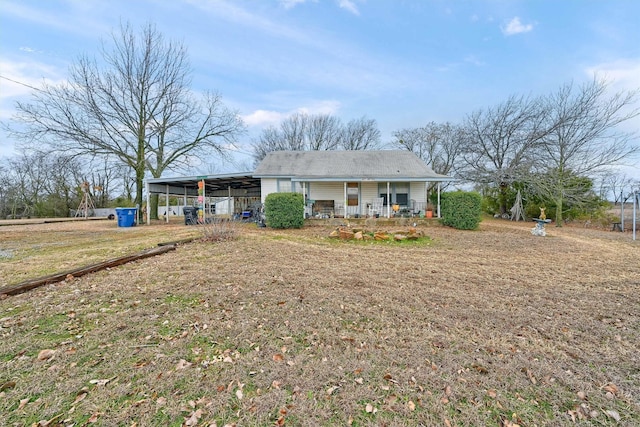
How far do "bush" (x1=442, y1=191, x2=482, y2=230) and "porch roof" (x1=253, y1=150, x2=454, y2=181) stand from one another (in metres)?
3.00

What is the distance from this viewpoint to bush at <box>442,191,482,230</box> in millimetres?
11461

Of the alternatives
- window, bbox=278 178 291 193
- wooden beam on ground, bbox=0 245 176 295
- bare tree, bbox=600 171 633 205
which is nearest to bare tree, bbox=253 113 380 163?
window, bbox=278 178 291 193

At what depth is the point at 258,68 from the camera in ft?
54.1

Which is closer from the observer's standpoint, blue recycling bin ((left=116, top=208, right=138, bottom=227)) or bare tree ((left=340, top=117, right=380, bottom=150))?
blue recycling bin ((left=116, top=208, right=138, bottom=227))

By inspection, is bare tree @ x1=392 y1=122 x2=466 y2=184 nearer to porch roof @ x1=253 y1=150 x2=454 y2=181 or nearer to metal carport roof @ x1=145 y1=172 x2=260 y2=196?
porch roof @ x1=253 y1=150 x2=454 y2=181

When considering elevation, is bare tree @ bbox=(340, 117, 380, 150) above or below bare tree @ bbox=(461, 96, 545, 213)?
above

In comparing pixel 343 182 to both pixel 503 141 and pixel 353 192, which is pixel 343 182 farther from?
pixel 503 141

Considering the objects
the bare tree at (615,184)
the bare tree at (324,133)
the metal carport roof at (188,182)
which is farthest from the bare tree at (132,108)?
the bare tree at (615,184)

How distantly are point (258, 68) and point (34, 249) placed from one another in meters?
14.5

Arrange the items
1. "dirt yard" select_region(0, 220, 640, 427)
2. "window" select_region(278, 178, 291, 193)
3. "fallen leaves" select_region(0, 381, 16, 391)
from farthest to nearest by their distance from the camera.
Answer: "window" select_region(278, 178, 291, 193)
"fallen leaves" select_region(0, 381, 16, 391)
"dirt yard" select_region(0, 220, 640, 427)

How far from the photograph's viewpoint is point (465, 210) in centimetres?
1149

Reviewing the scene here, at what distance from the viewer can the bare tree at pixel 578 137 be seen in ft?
45.4

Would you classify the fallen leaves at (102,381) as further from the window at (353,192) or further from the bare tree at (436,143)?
the bare tree at (436,143)

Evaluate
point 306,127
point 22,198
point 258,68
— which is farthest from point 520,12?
point 22,198
